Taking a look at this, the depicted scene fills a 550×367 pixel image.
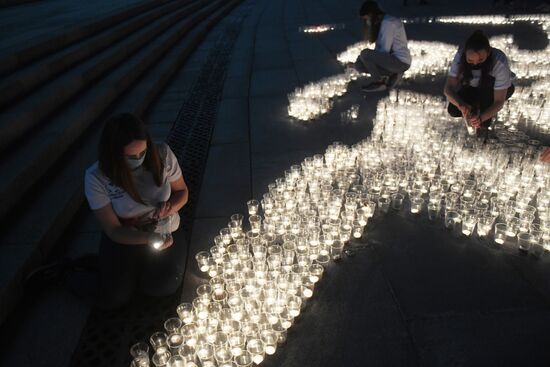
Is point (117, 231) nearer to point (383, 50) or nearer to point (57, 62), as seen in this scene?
point (57, 62)

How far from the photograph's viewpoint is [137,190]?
10.1ft

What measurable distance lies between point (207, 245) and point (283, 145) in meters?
2.35

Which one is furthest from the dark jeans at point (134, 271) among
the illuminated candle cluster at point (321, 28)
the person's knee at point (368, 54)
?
the illuminated candle cluster at point (321, 28)

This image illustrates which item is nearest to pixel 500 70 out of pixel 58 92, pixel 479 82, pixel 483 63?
pixel 483 63

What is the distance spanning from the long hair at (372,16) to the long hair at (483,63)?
6.73ft

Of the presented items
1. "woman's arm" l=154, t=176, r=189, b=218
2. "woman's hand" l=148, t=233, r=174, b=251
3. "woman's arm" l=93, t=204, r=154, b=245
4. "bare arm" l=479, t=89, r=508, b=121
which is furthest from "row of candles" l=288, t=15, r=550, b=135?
"woman's arm" l=93, t=204, r=154, b=245

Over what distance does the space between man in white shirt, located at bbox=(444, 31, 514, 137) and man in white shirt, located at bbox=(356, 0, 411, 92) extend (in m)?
1.81

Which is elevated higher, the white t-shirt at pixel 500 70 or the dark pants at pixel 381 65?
the white t-shirt at pixel 500 70

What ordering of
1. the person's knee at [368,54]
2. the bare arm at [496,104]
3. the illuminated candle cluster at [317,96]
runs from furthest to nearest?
1. the person's knee at [368,54]
2. the illuminated candle cluster at [317,96]
3. the bare arm at [496,104]

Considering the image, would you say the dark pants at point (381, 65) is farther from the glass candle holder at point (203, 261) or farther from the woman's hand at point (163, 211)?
the woman's hand at point (163, 211)

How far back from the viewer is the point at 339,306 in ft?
10.2

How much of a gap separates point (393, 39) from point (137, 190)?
574 cm

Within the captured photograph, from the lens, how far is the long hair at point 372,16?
6656mm

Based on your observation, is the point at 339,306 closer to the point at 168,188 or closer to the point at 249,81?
the point at 168,188
